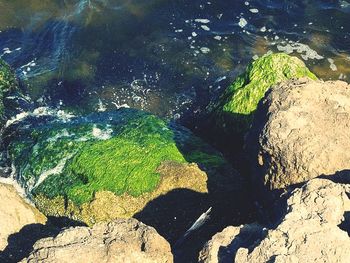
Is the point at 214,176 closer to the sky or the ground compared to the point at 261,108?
closer to the ground

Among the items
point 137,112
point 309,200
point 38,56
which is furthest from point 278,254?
point 38,56

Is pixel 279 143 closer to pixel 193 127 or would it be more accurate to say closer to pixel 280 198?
pixel 280 198

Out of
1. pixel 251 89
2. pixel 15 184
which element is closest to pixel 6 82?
pixel 15 184

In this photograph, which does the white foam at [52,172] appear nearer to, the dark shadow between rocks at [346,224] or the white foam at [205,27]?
the dark shadow between rocks at [346,224]

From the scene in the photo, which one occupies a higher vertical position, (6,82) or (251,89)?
(251,89)

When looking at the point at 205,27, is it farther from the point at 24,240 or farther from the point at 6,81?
the point at 24,240

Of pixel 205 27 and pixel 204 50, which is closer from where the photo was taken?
pixel 204 50

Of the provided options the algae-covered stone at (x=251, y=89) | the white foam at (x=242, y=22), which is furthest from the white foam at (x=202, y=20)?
the algae-covered stone at (x=251, y=89)
